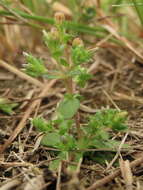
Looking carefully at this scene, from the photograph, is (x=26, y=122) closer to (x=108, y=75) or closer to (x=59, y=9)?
(x=108, y=75)

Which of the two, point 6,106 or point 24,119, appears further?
point 6,106

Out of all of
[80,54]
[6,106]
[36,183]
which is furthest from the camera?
[6,106]

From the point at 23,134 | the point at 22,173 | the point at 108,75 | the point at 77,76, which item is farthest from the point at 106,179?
the point at 108,75

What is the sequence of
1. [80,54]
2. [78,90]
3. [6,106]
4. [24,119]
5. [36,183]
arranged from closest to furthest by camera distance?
[36,183]
[80,54]
[24,119]
[6,106]
[78,90]

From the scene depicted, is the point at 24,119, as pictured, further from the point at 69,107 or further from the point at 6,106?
the point at 69,107

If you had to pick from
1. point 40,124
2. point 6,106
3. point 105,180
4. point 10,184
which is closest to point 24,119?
point 6,106

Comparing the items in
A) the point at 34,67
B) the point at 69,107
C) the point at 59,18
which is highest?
the point at 59,18
